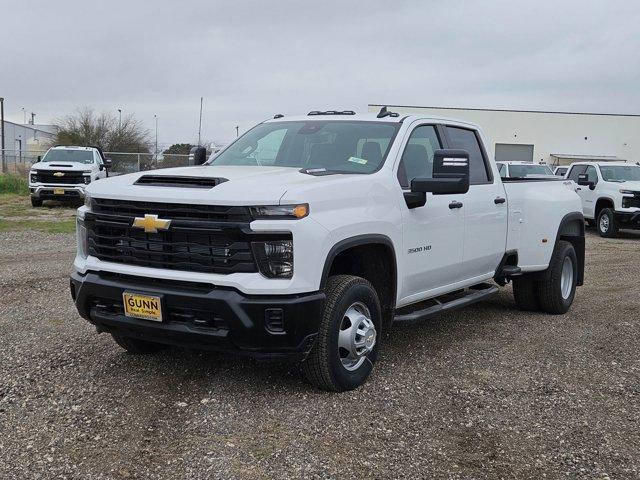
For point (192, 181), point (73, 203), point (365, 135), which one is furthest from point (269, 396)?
point (73, 203)

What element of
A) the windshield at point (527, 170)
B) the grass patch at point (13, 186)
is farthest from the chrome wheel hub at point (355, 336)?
the grass patch at point (13, 186)

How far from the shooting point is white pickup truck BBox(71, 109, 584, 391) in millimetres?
4262

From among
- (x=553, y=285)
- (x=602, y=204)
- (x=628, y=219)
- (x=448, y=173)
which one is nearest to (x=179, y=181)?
(x=448, y=173)

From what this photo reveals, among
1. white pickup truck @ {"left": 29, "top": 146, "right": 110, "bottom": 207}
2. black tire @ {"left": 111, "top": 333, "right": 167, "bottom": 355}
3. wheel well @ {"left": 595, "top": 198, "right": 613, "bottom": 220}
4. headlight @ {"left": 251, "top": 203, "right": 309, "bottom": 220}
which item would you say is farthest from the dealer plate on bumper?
white pickup truck @ {"left": 29, "top": 146, "right": 110, "bottom": 207}

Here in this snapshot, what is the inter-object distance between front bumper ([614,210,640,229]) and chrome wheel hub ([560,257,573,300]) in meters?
9.44

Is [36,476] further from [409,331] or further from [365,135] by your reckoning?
[409,331]

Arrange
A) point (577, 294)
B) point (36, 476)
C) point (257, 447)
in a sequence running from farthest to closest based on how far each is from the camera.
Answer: point (577, 294) → point (257, 447) → point (36, 476)

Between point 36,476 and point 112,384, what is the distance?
1375 mm

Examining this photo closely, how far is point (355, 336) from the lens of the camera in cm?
478

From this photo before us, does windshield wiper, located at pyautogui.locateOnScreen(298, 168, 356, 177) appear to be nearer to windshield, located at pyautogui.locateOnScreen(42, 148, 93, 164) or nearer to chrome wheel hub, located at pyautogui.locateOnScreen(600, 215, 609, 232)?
chrome wheel hub, located at pyautogui.locateOnScreen(600, 215, 609, 232)

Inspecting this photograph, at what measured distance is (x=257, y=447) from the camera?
153 inches

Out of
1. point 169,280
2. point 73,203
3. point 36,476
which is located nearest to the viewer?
point 36,476

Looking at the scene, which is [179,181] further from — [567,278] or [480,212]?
[567,278]

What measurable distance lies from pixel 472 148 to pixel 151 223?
11.1 ft
